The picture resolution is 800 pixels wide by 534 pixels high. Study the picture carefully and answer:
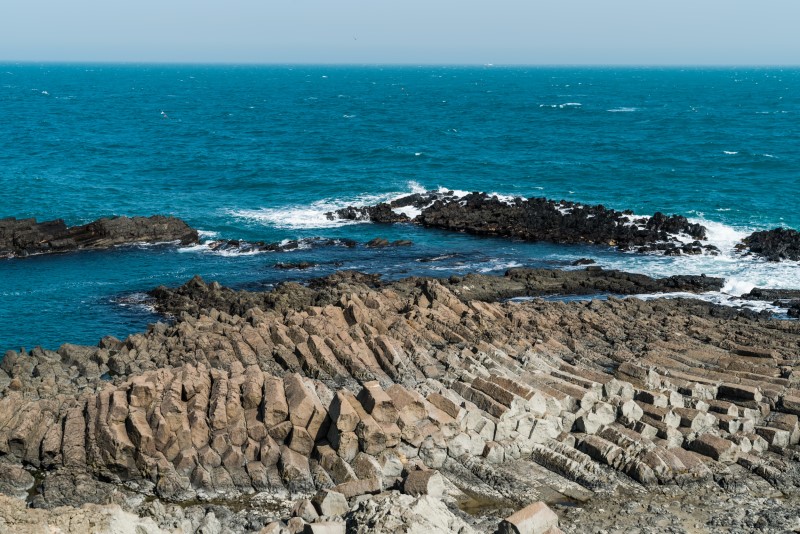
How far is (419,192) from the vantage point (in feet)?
207

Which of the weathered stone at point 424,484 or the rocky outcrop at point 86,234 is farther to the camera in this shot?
the rocky outcrop at point 86,234

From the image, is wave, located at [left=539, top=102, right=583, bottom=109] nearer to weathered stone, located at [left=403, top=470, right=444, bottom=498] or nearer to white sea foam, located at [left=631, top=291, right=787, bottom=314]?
white sea foam, located at [left=631, top=291, right=787, bottom=314]

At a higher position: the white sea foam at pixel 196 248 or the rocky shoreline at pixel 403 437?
the rocky shoreline at pixel 403 437

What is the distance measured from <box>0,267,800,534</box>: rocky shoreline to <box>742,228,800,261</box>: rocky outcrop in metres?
20.0

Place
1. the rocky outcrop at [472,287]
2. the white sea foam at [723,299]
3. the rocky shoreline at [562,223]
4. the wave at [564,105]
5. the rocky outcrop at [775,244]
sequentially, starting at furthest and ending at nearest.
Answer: the wave at [564,105] → the rocky shoreline at [562,223] → the rocky outcrop at [775,244] → the white sea foam at [723,299] → the rocky outcrop at [472,287]

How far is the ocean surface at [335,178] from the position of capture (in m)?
41.5

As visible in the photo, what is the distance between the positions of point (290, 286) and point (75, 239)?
18.3m

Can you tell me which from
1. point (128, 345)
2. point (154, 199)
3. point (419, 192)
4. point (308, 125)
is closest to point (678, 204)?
point (419, 192)

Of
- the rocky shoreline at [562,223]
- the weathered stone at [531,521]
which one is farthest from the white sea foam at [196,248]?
the weathered stone at [531,521]


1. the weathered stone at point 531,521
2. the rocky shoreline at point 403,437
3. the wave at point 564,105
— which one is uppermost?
the wave at point 564,105

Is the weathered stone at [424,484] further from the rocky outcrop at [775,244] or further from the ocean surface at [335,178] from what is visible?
the rocky outcrop at [775,244]

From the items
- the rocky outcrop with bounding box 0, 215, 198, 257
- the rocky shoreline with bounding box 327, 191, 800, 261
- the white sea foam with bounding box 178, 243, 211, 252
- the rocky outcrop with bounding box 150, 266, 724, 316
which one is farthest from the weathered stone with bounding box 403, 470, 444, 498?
the rocky outcrop with bounding box 0, 215, 198, 257

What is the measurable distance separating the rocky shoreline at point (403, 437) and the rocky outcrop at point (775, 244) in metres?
20.0

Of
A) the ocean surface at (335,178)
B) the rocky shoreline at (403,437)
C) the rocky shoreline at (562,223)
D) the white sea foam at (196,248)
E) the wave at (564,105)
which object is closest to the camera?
the rocky shoreline at (403,437)
